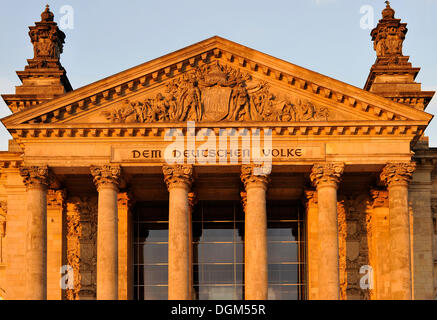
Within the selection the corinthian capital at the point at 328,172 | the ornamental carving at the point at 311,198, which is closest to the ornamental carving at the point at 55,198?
the ornamental carving at the point at 311,198

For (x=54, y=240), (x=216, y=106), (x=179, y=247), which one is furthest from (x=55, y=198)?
(x=216, y=106)

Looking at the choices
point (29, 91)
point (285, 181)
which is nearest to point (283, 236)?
point (285, 181)

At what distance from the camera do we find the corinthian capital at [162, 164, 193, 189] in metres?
49.0

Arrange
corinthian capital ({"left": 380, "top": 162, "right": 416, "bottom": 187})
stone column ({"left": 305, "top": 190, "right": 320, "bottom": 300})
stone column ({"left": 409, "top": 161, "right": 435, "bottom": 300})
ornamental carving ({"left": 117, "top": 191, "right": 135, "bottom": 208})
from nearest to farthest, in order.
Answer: corinthian capital ({"left": 380, "top": 162, "right": 416, "bottom": 187}), stone column ({"left": 409, "top": 161, "right": 435, "bottom": 300}), stone column ({"left": 305, "top": 190, "right": 320, "bottom": 300}), ornamental carving ({"left": 117, "top": 191, "right": 135, "bottom": 208})

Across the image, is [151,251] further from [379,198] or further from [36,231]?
[379,198]

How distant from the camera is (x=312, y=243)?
52344 millimetres

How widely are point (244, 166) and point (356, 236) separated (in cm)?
756

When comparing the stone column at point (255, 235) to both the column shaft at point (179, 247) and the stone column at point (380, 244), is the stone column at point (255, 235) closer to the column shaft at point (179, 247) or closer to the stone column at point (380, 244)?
the column shaft at point (179, 247)

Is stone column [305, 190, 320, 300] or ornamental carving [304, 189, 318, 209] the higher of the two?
ornamental carving [304, 189, 318, 209]

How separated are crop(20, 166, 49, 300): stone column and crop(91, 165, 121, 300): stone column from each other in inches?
100

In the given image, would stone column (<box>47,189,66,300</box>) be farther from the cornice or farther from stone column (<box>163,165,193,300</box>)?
stone column (<box>163,165,193,300</box>)

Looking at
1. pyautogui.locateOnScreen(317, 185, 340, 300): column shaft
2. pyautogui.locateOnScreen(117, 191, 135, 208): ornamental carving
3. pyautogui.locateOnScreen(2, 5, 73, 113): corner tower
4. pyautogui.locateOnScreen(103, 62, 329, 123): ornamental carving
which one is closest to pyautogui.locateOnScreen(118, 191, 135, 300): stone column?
pyautogui.locateOnScreen(117, 191, 135, 208): ornamental carving

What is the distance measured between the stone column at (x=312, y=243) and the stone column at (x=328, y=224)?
293 cm

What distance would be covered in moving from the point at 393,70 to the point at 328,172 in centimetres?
922
